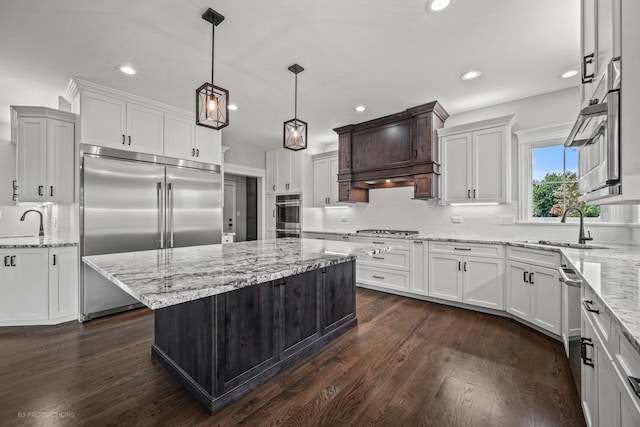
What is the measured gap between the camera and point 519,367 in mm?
2188

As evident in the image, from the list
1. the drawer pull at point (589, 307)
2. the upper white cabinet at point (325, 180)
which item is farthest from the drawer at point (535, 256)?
the upper white cabinet at point (325, 180)

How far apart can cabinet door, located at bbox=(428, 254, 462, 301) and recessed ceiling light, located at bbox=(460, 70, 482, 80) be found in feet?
6.74

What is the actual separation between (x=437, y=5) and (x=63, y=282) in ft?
14.6

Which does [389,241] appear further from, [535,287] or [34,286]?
[34,286]

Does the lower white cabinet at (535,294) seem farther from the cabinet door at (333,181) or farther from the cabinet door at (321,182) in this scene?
the cabinet door at (321,182)

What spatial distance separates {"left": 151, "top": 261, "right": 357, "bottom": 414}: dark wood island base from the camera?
68.1 inches

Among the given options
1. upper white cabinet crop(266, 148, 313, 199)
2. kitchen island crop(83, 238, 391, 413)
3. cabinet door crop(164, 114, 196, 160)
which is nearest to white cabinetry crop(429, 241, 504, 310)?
kitchen island crop(83, 238, 391, 413)

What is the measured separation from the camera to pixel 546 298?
106 inches

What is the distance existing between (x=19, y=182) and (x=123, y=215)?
1034 mm

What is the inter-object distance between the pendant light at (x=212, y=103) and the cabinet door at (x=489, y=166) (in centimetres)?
312

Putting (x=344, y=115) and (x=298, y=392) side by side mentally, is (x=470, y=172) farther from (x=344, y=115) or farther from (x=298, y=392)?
(x=298, y=392)

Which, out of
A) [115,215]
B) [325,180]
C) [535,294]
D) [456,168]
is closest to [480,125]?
[456,168]

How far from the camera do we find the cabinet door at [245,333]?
5.72 feet

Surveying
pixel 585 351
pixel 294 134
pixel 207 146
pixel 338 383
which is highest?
pixel 207 146
